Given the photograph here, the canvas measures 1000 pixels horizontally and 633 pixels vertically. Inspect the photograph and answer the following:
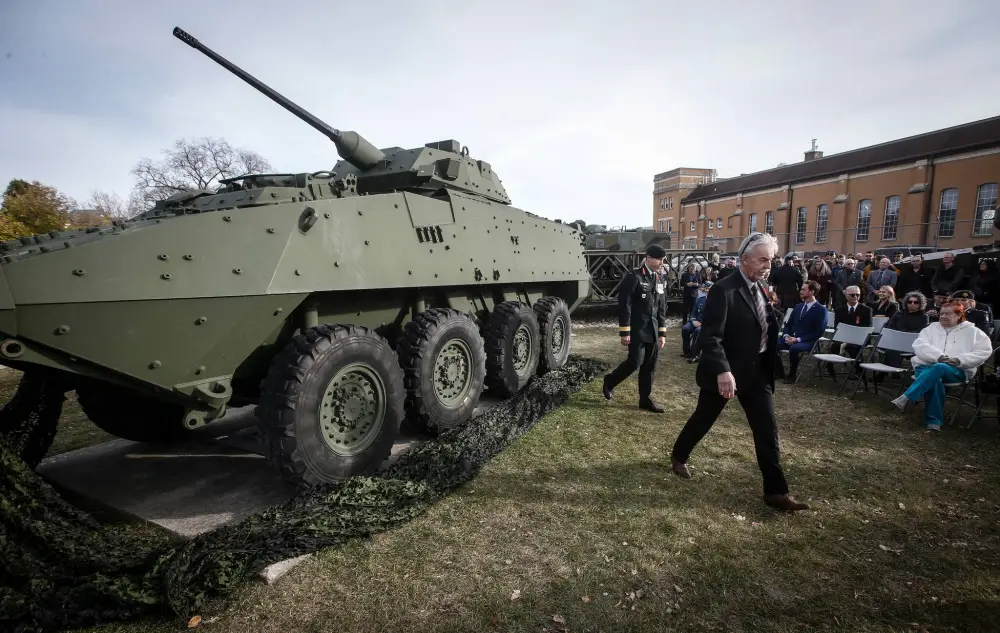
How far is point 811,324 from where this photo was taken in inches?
315

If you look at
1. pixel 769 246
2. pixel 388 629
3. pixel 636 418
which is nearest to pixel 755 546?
pixel 769 246

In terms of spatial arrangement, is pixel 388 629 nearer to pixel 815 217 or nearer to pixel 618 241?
pixel 618 241

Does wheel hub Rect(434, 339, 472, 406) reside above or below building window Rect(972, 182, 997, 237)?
below

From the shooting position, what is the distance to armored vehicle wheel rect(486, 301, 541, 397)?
6527mm

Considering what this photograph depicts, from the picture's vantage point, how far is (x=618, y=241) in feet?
53.5

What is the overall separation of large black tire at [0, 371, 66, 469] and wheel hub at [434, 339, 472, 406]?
9.43ft

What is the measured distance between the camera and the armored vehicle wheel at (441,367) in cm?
504

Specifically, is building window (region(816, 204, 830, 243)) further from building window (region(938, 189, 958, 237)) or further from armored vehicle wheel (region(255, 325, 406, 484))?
armored vehicle wheel (region(255, 325, 406, 484))

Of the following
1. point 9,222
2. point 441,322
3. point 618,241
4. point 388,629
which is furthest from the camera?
point 618,241

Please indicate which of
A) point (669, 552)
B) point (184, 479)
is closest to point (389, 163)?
point (184, 479)

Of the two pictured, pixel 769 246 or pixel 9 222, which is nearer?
pixel 769 246

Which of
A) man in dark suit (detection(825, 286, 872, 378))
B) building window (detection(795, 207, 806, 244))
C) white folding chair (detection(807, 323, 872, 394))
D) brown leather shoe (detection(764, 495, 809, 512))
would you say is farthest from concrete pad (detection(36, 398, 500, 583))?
building window (detection(795, 207, 806, 244))

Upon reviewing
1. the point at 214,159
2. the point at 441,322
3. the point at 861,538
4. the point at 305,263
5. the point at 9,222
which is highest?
the point at 214,159

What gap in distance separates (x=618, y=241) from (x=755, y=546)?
13482 mm
